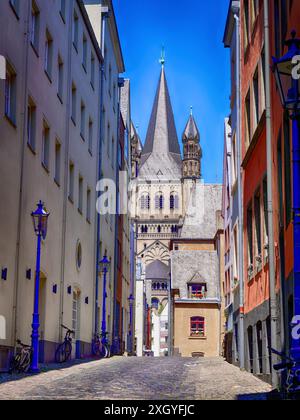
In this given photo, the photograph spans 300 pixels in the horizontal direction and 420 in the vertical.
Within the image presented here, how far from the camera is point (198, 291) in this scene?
216ft

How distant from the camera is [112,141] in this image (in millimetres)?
39562

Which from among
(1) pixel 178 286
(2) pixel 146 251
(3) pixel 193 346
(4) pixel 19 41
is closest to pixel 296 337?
(4) pixel 19 41

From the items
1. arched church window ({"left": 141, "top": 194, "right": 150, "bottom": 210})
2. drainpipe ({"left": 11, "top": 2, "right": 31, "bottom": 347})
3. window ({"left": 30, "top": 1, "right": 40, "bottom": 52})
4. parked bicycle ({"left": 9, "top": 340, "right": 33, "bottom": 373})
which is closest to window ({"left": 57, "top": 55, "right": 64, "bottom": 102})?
window ({"left": 30, "top": 1, "right": 40, "bottom": 52})

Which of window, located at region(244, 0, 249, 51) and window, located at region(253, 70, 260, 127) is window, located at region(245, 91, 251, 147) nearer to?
window, located at region(253, 70, 260, 127)

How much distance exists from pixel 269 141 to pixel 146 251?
15818cm

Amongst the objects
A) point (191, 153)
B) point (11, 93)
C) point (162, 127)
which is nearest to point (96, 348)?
point (11, 93)

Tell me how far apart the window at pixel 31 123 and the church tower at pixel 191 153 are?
501 feet

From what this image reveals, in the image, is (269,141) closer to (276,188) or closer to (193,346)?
(276,188)

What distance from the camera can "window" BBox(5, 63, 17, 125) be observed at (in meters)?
17.3

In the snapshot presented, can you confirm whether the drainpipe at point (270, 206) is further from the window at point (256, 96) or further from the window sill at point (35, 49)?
the window sill at point (35, 49)

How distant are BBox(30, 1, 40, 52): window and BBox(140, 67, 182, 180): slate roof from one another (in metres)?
149

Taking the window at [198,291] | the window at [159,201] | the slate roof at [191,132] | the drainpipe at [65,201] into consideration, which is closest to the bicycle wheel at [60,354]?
the drainpipe at [65,201]

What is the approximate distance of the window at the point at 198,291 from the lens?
214ft

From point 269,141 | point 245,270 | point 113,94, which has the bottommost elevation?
point 245,270
